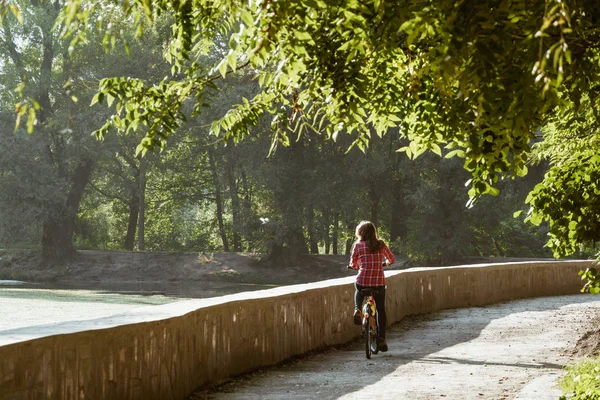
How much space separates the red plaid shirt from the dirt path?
965 mm

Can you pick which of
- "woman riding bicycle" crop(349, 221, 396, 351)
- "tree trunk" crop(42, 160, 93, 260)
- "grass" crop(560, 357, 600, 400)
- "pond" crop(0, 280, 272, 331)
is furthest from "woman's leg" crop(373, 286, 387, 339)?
"tree trunk" crop(42, 160, 93, 260)

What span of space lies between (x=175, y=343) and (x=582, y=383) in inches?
136

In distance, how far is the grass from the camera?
8.51 m

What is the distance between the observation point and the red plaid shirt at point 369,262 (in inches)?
543

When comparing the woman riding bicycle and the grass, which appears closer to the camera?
the grass

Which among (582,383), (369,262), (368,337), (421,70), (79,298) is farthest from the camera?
(79,298)

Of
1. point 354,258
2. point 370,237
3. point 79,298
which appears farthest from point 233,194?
point 370,237

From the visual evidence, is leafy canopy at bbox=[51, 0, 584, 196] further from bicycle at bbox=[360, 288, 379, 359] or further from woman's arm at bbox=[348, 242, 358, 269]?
bicycle at bbox=[360, 288, 379, 359]

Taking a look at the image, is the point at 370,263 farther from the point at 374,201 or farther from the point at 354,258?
the point at 374,201

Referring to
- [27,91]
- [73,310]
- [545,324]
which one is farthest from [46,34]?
[545,324]

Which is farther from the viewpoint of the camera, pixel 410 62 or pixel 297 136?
pixel 297 136

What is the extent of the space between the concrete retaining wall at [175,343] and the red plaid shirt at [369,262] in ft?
2.46

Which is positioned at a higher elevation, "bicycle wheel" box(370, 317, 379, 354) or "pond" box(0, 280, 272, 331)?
"pond" box(0, 280, 272, 331)

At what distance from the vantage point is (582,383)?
9.20 meters
